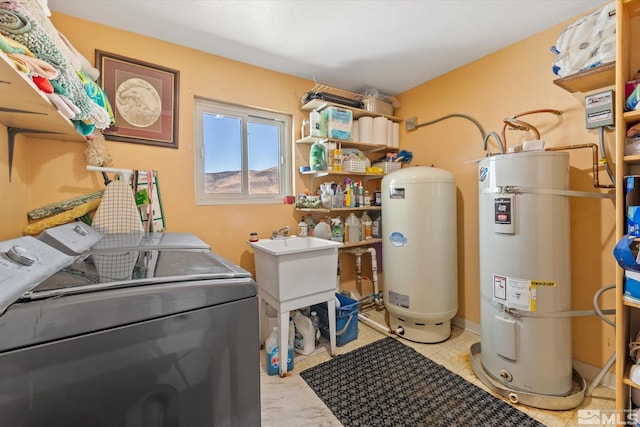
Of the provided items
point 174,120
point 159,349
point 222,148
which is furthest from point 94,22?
point 159,349

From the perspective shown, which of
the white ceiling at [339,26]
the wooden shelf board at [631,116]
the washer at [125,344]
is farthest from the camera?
the white ceiling at [339,26]

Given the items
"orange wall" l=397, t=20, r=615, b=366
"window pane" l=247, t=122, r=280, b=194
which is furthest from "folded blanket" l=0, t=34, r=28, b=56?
"orange wall" l=397, t=20, r=615, b=366

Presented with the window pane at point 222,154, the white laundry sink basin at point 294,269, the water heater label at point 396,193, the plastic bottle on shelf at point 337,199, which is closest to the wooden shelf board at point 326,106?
the window pane at point 222,154

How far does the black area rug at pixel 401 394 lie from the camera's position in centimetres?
141

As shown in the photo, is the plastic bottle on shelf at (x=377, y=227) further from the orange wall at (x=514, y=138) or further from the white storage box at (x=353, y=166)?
the orange wall at (x=514, y=138)

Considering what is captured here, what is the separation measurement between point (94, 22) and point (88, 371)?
86.7 inches

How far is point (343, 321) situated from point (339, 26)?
2.16 m

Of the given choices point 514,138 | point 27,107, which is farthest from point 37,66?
point 514,138

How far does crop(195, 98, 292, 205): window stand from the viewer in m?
2.20

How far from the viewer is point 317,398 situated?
157 centimetres

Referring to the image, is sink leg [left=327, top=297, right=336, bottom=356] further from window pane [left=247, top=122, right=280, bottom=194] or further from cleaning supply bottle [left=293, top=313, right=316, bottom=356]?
window pane [left=247, top=122, right=280, bottom=194]

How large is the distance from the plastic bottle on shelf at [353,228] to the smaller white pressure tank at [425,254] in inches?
19.4

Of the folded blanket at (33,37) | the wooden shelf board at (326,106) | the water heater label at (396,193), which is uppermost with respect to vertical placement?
the wooden shelf board at (326,106)

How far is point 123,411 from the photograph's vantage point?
56cm
